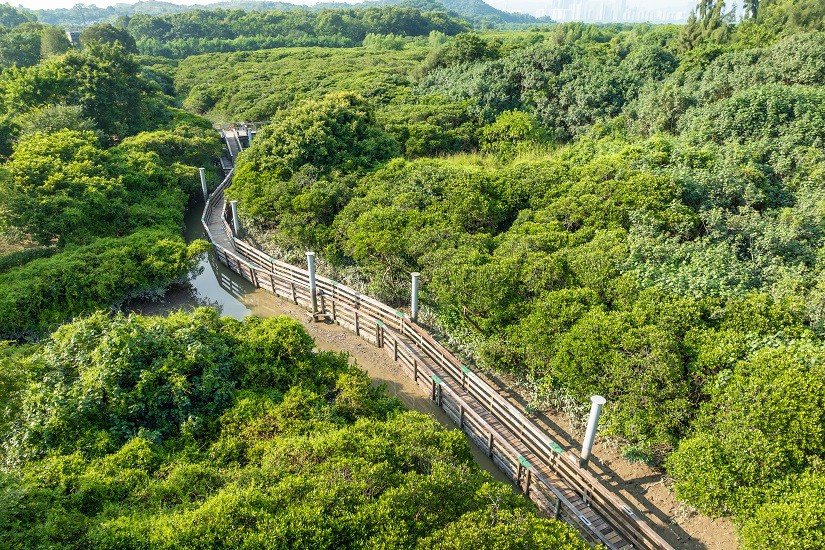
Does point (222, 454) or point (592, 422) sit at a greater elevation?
point (592, 422)

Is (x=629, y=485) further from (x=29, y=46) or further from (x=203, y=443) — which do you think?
(x=29, y=46)

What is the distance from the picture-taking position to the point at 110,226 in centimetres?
1650

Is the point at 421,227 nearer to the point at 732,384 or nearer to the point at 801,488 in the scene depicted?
the point at 732,384

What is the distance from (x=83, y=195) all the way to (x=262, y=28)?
8226 centimetres

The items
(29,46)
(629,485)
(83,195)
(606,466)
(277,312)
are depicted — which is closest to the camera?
(629,485)

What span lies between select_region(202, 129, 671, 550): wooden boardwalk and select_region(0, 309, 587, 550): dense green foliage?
216cm

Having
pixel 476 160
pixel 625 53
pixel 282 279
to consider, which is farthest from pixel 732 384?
pixel 625 53

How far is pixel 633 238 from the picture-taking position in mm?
11523

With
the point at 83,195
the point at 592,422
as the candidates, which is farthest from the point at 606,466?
the point at 83,195

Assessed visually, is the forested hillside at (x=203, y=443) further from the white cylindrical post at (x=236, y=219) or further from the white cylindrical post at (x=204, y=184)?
the white cylindrical post at (x=204, y=184)

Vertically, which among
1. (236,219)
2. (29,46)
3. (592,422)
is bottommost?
(592,422)

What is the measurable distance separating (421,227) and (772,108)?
13.9 metres

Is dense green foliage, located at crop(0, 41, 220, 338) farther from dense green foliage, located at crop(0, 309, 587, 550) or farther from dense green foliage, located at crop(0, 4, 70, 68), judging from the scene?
dense green foliage, located at crop(0, 4, 70, 68)

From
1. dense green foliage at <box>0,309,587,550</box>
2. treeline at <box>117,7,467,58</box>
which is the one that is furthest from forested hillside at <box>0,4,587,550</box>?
treeline at <box>117,7,467,58</box>
